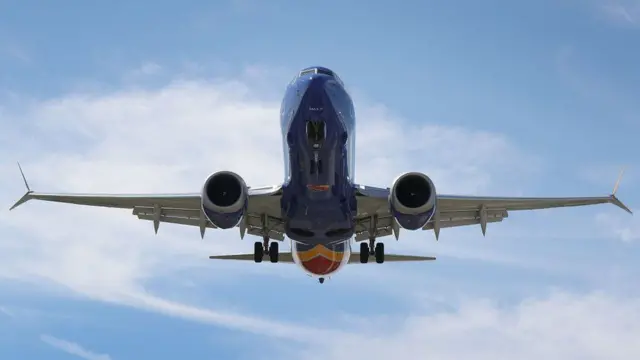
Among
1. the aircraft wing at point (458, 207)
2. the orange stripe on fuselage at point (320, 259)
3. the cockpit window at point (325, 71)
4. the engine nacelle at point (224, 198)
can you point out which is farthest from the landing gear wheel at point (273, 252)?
the cockpit window at point (325, 71)

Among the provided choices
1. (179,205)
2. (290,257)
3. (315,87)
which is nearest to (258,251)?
(290,257)

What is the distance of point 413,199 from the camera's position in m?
20.4

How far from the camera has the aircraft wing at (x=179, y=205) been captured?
22812 mm

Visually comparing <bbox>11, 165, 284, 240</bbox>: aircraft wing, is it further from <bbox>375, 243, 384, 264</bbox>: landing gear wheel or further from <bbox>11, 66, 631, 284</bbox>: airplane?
<bbox>375, 243, 384, 264</bbox>: landing gear wheel

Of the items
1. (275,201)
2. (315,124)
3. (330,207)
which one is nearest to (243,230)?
(275,201)

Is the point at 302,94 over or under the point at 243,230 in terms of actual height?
over

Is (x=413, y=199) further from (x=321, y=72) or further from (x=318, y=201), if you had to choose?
(x=321, y=72)

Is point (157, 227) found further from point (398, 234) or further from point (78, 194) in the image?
point (398, 234)

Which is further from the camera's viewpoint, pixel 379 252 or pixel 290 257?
pixel 290 257

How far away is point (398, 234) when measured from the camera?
25.6m

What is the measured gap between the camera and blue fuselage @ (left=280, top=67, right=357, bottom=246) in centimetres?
1936

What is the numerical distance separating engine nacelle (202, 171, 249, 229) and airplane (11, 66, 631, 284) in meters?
0.03

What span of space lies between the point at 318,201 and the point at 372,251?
5904 millimetres

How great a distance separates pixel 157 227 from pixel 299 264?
Answer: 15.8ft
